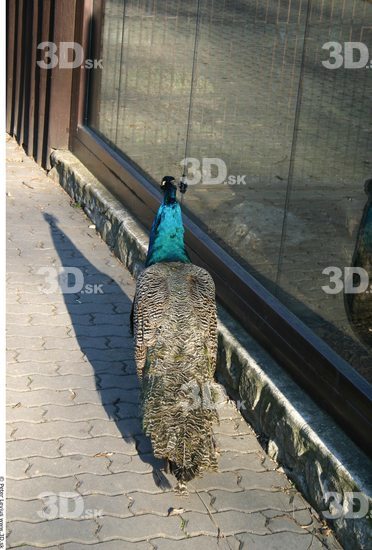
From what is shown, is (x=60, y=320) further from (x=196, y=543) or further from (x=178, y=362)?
(x=196, y=543)

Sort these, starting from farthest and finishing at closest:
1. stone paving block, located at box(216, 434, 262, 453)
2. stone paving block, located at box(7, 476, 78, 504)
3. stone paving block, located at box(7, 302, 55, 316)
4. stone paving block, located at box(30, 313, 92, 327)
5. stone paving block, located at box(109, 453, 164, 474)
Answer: stone paving block, located at box(7, 302, 55, 316)
stone paving block, located at box(30, 313, 92, 327)
stone paving block, located at box(216, 434, 262, 453)
stone paving block, located at box(109, 453, 164, 474)
stone paving block, located at box(7, 476, 78, 504)

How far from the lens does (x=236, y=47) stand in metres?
6.14

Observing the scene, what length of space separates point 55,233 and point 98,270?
0.79m

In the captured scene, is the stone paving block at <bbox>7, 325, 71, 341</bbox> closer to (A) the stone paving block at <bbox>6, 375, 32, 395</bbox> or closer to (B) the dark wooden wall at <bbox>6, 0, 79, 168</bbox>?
(A) the stone paving block at <bbox>6, 375, 32, 395</bbox>

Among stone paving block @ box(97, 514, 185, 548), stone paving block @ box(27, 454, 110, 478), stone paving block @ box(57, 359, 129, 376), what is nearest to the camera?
stone paving block @ box(97, 514, 185, 548)

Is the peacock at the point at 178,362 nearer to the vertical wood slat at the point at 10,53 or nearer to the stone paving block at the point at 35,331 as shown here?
the stone paving block at the point at 35,331

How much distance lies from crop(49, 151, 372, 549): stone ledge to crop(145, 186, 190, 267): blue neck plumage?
0.59 metres

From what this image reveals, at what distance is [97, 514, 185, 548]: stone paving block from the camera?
4352 mm

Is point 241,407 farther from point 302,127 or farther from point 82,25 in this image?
point 82,25

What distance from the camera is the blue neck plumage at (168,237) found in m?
5.45

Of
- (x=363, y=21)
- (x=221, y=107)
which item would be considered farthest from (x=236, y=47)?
(x=363, y=21)

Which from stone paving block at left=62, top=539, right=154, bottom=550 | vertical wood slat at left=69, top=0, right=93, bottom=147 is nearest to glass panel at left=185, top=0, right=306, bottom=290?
stone paving block at left=62, top=539, right=154, bottom=550

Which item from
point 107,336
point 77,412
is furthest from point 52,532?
point 107,336

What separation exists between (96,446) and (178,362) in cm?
72
